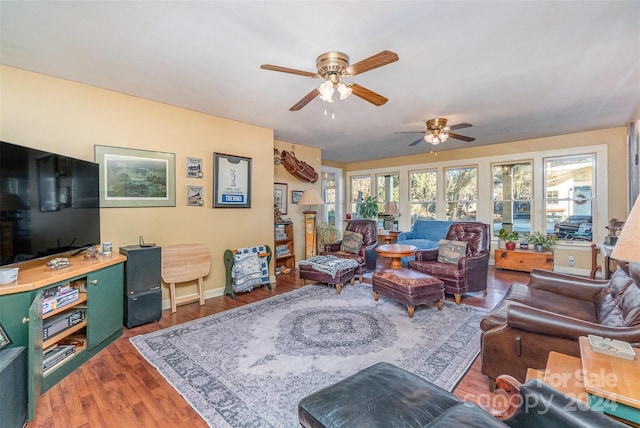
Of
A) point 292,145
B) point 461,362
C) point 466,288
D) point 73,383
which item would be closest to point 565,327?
point 461,362

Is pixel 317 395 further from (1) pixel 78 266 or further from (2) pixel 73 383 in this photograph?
(1) pixel 78 266

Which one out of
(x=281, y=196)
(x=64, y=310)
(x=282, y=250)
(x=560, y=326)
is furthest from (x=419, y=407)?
(x=281, y=196)

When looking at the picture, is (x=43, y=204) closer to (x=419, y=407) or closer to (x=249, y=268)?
(x=249, y=268)

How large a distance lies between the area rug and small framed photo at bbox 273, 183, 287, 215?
2.28m

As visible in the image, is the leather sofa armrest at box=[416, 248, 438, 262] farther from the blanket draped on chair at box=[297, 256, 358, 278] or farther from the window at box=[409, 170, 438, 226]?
the window at box=[409, 170, 438, 226]

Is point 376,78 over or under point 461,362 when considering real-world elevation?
over

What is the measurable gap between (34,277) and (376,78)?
3219mm

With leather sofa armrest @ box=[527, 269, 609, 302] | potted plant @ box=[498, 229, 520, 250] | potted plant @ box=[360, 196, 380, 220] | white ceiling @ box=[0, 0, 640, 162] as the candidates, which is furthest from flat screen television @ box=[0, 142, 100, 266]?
potted plant @ box=[498, 229, 520, 250]

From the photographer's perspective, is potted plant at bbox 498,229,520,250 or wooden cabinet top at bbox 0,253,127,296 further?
potted plant at bbox 498,229,520,250

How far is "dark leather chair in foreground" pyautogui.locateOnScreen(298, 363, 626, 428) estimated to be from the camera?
841mm

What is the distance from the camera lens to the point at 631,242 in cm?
100

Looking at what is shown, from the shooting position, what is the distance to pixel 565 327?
63.8 inches

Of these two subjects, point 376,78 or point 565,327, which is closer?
point 565,327

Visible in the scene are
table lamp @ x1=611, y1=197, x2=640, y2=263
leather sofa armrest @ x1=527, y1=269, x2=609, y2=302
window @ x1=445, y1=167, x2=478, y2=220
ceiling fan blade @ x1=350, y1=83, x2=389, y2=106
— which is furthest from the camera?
window @ x1=445, y1=167, x2=478, y2=220
